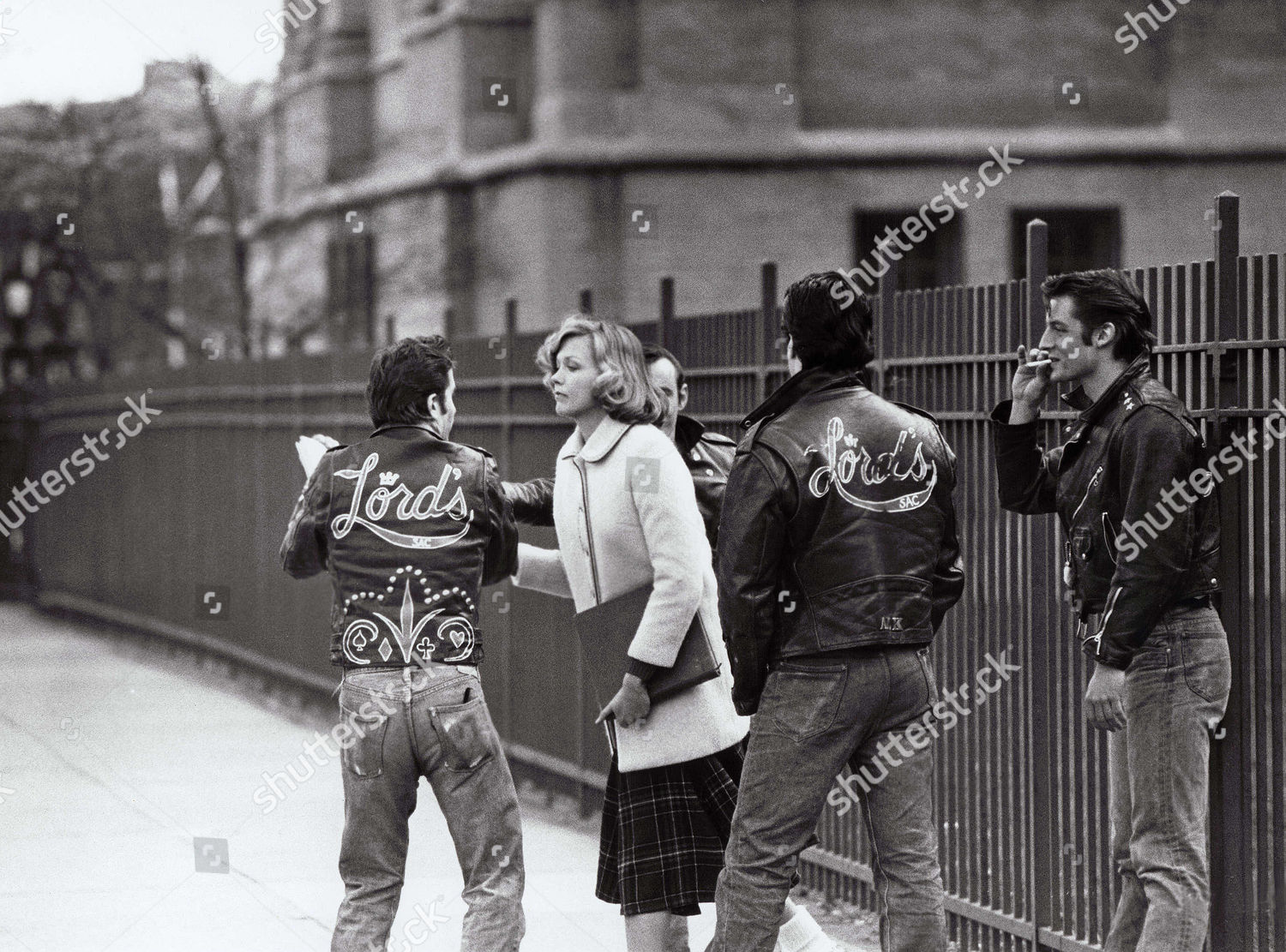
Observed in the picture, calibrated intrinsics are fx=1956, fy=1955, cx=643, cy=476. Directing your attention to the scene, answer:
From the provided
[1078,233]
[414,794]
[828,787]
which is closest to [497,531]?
[414,794]

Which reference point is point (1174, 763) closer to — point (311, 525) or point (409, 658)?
point (409, 658)

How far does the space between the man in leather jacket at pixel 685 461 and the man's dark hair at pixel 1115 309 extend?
145 cm

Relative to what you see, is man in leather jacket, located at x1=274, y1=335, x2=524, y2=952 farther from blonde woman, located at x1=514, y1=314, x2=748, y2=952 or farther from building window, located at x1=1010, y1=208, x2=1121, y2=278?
building window, located at x1=1010, y1=208, x2=1121, y2=278

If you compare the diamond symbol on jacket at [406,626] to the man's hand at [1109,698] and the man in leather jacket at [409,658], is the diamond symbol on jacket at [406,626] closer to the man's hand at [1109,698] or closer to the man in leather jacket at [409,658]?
the man in leather jacket at [409,658]

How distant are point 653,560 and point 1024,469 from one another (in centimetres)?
108

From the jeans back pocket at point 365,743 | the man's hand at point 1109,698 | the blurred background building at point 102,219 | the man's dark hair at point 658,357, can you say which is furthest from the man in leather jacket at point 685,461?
the blurred background building at point 102,219

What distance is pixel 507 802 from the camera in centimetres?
550

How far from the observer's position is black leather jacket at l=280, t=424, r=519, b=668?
542cm

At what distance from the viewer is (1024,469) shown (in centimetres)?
552

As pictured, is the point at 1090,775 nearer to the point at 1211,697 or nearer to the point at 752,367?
the point at 1211,697

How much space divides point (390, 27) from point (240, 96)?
220 centimetres

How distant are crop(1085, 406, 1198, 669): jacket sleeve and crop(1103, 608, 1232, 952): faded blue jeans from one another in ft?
0.39

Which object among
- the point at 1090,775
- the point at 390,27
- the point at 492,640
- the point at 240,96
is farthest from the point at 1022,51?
the point at 1090,775

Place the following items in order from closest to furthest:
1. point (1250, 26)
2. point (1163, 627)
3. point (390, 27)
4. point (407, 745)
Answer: point (1163, 627) < point (407, 745) < point (1250, 26) < point (390, 27)
